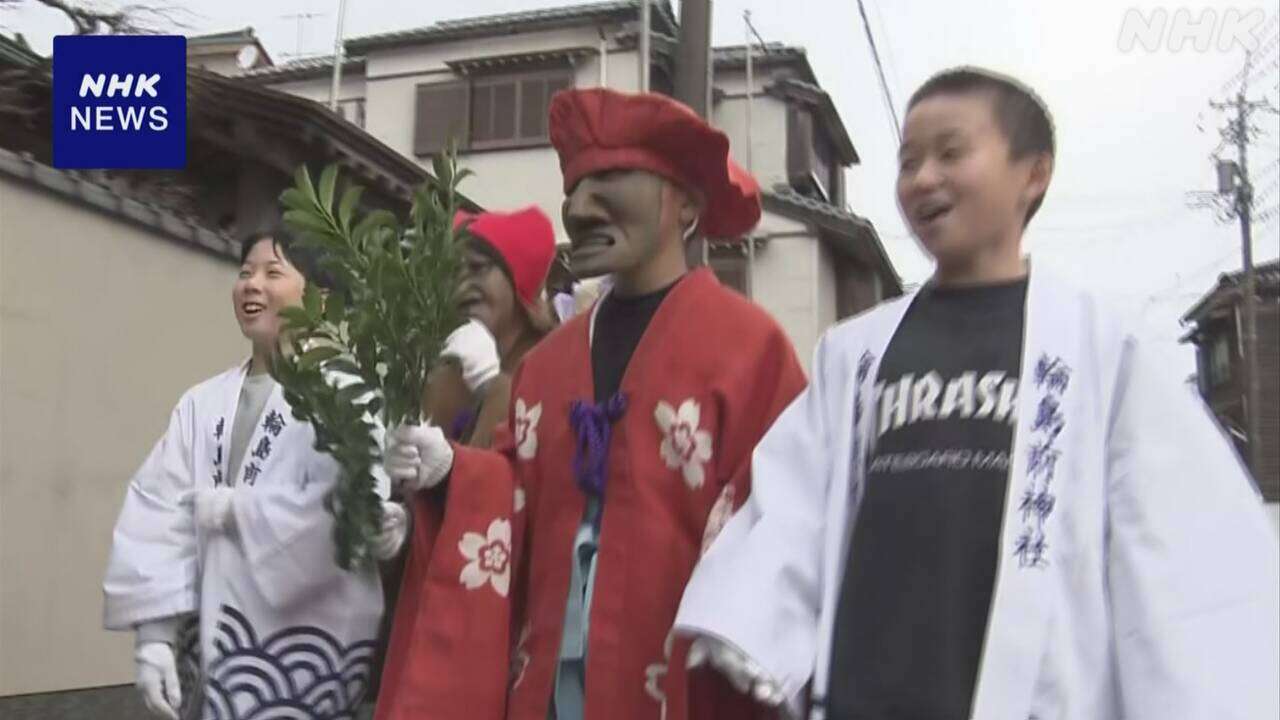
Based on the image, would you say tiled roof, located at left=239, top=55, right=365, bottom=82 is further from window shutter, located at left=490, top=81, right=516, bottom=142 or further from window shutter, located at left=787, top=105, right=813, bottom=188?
window shutter, located at left=787, top=105, right=813, bottom=188

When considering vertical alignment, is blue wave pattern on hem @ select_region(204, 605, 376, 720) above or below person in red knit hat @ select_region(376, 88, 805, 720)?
below

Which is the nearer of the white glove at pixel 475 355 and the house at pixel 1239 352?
the white glove at pixel 475 355

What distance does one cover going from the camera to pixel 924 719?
173 centimetres

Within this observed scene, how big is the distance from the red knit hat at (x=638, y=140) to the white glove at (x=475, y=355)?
0.52 meters

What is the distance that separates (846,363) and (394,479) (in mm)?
917

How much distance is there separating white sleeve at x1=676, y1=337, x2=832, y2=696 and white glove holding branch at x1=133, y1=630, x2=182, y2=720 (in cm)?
135

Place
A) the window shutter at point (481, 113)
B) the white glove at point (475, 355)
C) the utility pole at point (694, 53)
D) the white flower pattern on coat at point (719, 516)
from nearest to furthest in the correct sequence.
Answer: the white flower pattern on coat at point (719, 516) → the white glove at point (475, 355) → the utility pole at point (694, 53) → the window shutter at point (481, 113)

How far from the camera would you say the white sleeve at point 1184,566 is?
64.2 inches

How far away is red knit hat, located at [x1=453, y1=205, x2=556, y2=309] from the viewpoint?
301 centimetres

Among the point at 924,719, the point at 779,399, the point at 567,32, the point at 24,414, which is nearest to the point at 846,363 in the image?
the point at 779,399

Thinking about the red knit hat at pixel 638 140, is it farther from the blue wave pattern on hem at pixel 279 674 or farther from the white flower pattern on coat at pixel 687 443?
the blue wave pattern on hem at pixel 279 674

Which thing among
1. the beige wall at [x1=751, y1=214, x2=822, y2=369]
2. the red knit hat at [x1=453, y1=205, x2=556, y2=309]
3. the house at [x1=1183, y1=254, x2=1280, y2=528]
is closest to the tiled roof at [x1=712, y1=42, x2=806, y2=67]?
the beige wall at [x1=751, y1=214, x2=822, y2=369]

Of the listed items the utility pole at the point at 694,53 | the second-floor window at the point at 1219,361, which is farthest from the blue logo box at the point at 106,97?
the second-floor window at the point at 1219,361

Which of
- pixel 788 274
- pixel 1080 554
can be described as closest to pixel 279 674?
pixel 1080 554
